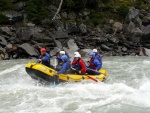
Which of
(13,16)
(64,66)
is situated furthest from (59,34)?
(64,66)

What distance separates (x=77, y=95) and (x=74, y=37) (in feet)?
50.6

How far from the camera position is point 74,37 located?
26969 mm

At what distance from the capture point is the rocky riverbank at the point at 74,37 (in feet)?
76.7

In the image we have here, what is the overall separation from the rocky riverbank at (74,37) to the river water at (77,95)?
7.50 m

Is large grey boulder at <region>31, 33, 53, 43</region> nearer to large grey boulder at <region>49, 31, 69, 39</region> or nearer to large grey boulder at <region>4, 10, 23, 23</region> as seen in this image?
large grey boulder at <region>49, 31, 69, 39</region>

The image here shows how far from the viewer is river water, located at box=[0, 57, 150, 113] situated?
10406 millimetres

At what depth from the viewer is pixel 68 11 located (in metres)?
30.7

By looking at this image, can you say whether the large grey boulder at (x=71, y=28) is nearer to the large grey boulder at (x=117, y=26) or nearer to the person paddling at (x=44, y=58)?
the large grey boulder at (x=117, y=26)

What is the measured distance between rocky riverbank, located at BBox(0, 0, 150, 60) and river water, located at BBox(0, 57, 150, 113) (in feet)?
24.6

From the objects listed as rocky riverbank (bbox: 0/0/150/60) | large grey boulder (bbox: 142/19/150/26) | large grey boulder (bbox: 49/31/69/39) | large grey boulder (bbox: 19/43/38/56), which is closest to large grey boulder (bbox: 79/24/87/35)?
rocky riverbank (bbox: 0/0/150/60)

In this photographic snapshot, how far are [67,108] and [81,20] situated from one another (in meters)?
20.3

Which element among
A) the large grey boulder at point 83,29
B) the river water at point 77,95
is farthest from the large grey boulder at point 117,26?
the river water at point 77,95

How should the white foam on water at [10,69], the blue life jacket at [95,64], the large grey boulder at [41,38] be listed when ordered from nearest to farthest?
1. the blue life jacket at [95,64]
2. the white foam on water at [10,69]
3. the large grey boulder at [41,38]

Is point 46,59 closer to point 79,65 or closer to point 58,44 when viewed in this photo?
point 79,65
